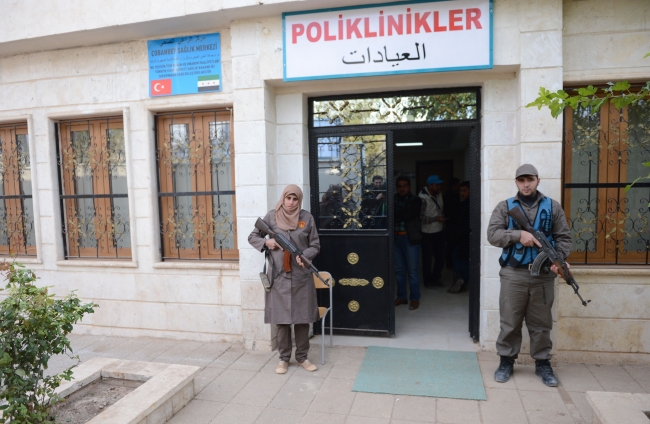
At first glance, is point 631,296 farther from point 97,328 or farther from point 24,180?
point 24,180

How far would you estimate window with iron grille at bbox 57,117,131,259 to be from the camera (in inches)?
204

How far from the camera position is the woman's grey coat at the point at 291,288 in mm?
3920

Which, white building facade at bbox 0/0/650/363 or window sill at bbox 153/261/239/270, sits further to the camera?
window sill at bbox 153/261/239/270

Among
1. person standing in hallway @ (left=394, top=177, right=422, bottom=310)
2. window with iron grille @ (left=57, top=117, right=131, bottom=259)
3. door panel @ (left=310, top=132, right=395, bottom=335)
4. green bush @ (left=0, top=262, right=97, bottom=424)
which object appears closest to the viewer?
green bush @ (left=0, top=262, right=97, bottom=424)

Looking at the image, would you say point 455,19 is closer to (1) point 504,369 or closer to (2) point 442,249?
(1) point 504,369

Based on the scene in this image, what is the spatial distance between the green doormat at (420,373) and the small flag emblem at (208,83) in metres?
3.31

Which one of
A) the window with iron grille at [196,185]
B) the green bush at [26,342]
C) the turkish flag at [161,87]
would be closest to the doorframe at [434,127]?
the window with iron grille at [196,185]

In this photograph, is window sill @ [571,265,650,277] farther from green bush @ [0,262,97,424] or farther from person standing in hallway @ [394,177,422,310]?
green bush @ [0,262,97,424]

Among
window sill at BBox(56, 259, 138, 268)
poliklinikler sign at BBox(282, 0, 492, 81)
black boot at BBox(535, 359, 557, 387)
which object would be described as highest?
poliklinikler sign at BBox(282, 0, 492, 81)

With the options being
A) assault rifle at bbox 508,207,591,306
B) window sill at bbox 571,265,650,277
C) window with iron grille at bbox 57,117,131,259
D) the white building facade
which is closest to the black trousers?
the white building facade

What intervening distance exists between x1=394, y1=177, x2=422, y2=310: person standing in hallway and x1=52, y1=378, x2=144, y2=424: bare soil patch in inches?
141

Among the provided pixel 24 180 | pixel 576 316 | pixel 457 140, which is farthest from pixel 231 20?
pixel 457 140

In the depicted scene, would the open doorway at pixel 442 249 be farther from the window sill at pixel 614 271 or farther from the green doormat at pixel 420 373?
the window sill at pixel 614 271

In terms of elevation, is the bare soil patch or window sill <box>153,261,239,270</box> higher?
window sill <box>153,261,239,270</box>
